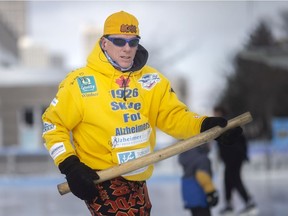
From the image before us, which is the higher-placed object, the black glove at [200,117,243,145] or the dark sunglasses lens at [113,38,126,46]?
the dark sunglasses lens at [113,38,126,46]

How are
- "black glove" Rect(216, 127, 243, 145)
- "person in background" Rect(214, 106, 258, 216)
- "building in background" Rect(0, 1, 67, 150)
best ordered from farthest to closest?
"building in background" Rect(0, 1, 67, 150) → "person in background" Rect(214, 106, 258, 216) → "black glove" Rect(216, 127, 243, 145)

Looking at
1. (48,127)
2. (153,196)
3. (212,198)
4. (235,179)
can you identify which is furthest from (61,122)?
(153,196)

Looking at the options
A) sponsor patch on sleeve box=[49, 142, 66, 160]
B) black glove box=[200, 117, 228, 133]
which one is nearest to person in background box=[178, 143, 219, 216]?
black glove box=[200, 117, 228, 133]

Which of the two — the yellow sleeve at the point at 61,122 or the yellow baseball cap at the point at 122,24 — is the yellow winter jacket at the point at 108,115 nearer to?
the yellow sleeve at the point at 61,122

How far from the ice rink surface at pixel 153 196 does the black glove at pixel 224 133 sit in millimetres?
5173

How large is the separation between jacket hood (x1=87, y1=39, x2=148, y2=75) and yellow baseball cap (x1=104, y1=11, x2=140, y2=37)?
0.11 m

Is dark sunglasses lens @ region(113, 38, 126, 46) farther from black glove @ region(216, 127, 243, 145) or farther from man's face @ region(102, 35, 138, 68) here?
black glove @ region(216, 127, 243, 145)

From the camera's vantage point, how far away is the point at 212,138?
3.14 meters

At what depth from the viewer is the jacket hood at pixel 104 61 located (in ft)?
10.5

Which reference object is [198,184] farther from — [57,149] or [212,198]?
[57,149]

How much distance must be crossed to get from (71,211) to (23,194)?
329cm

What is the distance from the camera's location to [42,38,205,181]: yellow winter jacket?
123 inches

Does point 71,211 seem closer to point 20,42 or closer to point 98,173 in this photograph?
point 98,173

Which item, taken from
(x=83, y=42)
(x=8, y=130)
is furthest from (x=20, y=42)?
(x=8, y=130)
